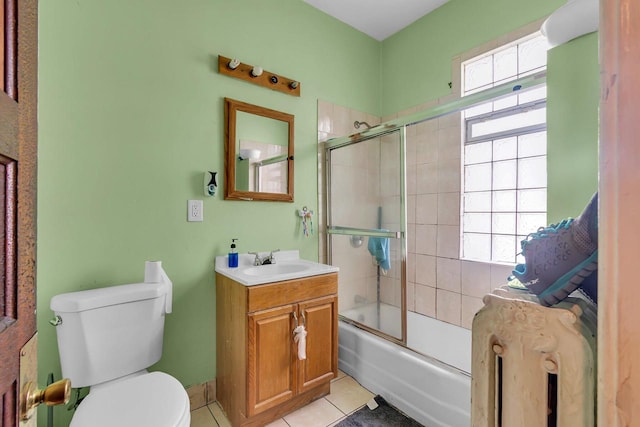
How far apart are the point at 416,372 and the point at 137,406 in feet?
4.40

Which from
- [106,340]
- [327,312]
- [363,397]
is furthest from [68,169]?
[363,397]

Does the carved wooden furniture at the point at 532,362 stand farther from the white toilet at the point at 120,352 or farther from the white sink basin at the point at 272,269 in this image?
the white sink basin at the point at 272,269

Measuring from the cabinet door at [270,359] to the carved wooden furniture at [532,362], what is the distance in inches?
43.4

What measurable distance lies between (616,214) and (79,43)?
6.73ft

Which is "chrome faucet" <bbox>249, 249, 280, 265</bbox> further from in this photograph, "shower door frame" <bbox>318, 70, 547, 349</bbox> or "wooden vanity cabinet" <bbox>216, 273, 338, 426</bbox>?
"shower door frame" <bbox>318, 70, 547, 349</bbox>

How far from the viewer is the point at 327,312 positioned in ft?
5.92

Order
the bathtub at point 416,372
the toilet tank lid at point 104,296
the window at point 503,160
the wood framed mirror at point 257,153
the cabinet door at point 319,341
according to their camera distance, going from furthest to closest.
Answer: the window at point 503,160
the wood framed mirror at point 257,153
the cabinet door at point 319,341
the bathtub at point 416,372
the toilet tank lid at point 104,296

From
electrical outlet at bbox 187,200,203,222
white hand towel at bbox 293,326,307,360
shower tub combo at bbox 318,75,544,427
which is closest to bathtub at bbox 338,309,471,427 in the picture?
shower tub combo at bbox 318,75,544,427

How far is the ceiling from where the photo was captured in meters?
2.24

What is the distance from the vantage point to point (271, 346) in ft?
5.19

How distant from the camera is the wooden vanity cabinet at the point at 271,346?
153 centimetres

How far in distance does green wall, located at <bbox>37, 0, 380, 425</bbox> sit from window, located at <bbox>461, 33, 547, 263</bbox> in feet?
4.45

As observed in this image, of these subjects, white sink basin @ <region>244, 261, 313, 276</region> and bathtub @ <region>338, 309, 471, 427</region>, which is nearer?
bathtub @ <region>338, 309, 471, 427</region>

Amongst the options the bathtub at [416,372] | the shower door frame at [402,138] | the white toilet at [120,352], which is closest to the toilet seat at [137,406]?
the white toilet at [120,352]
